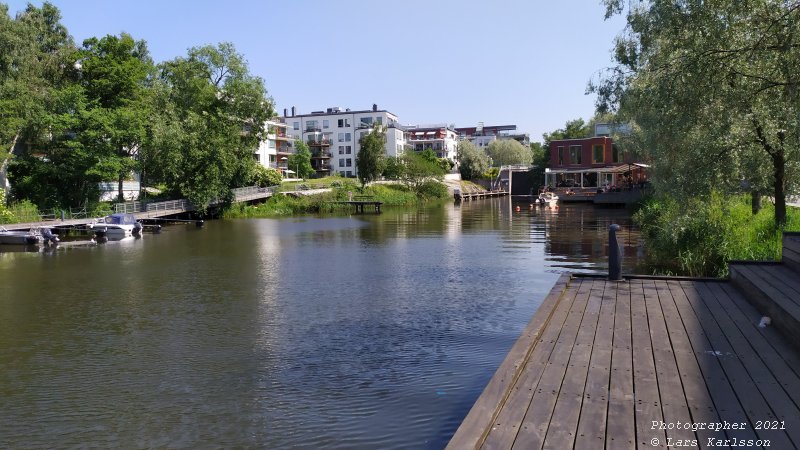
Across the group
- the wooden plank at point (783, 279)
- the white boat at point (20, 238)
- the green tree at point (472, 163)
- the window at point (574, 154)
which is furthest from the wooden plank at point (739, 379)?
the green tree at point (472, 163)

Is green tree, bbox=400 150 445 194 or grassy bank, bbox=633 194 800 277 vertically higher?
green tree, bbox=400 150 445 194

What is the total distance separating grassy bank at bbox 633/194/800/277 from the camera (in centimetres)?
1527

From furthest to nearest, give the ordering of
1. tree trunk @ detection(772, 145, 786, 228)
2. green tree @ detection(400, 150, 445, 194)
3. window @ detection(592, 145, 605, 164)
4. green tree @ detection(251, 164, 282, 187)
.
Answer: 1. green tree @ detection(400, 150, 445, 194)
2. window @ detection(592, 145, 605, 164)
3. green tree @ detection(251, 164, 282, 187)
4. tree trunk @ detection(772, 145, 786, 228)

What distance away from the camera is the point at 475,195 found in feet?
289

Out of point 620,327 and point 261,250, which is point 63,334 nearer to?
point 620,327

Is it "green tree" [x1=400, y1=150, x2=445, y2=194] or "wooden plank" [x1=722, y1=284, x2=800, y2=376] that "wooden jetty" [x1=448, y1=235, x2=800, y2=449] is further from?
"green tree" [x1=400, y1=150, x2=445, y2=194]

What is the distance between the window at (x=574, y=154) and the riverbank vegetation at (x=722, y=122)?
2071 inches

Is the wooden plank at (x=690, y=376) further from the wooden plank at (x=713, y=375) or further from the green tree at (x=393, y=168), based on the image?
the green tree at (x=393, y=168)

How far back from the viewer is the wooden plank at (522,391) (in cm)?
452

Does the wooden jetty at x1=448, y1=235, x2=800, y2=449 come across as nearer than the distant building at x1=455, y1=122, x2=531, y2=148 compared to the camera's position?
Yes

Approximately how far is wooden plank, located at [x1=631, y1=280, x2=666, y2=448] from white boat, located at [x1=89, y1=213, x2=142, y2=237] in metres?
33.2

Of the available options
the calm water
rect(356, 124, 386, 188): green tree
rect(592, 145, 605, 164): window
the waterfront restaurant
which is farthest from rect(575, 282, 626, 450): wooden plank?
rect(592, 145, 605, 164): window

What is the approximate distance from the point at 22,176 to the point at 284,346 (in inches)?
1543

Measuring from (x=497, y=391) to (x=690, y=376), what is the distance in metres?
2.03
